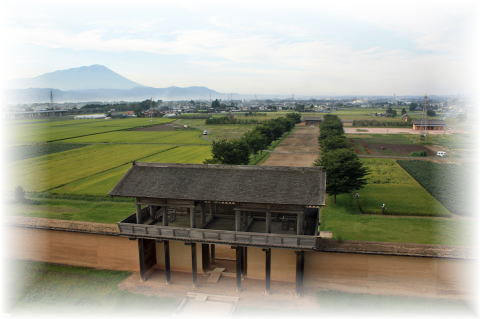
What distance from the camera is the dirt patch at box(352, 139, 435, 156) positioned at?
59.1 m

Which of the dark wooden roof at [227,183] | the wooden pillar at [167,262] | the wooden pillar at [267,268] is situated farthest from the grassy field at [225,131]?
the wooden pillar at [267,268]

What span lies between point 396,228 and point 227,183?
1469 centimetres

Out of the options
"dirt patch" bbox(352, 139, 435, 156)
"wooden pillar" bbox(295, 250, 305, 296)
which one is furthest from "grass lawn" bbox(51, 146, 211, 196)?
"dirt patch" bbox(352, 139, 435, 156)

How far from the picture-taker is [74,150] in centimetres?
6031

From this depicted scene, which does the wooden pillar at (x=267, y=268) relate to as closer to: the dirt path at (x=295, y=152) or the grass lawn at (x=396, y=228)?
the grass lawn at (x=396, y=228)

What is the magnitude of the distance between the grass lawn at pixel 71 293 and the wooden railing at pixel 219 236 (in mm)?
3086

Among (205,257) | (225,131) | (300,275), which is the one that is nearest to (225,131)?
(225,131)

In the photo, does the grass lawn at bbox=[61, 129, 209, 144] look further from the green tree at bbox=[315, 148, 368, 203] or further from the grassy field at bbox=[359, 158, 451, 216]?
the green tree at bbox=[315, 148, 368, 203]

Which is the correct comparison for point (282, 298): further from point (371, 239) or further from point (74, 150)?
point (74, 150)

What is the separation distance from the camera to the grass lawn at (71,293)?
16594 mm

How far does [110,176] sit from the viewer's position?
4225cm

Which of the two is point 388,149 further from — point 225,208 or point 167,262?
point 167,262

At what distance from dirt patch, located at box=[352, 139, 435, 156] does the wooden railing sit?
47114 millimetres

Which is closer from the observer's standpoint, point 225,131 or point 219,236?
point 219,236
